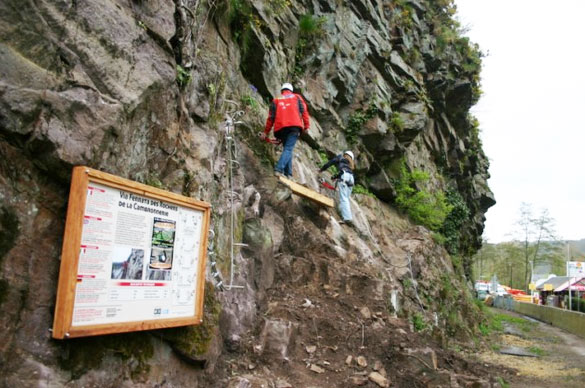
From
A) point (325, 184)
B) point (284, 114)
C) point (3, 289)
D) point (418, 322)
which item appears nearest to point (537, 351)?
point (418, 322)

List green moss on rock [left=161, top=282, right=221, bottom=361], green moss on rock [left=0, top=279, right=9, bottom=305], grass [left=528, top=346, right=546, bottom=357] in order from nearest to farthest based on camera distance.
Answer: green moss on rock [left=0, top=279, right=9, bottom=305] → green moss on rock [left=161, top=282, right=221, bottom=361] → grass [left=528, top=346, right=546, bottom=357]

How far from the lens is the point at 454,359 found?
7.29m

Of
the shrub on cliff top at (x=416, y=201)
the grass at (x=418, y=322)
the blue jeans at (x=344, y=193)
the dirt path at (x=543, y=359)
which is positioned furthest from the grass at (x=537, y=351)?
the blue jeans at (x=344, y=193)

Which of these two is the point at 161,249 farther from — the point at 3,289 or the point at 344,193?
the point at 344,193

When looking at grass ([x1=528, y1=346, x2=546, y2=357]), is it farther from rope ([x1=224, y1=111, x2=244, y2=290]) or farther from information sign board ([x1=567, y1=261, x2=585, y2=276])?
information sign board ([x1=567, y1=261, x2=585, y2=276])

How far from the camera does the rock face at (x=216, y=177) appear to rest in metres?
3.45

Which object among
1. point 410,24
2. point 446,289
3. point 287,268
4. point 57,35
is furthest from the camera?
point 410,24

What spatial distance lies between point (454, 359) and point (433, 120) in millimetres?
14543

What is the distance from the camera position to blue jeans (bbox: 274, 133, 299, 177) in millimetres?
8477

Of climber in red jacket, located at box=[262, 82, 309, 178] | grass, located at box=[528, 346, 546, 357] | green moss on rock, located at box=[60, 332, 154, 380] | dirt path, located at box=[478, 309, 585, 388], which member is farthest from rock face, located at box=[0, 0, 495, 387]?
grass, located at box=[528, 346, 546, 357]

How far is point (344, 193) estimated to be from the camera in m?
10.4

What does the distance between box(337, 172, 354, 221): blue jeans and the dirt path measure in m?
4.61

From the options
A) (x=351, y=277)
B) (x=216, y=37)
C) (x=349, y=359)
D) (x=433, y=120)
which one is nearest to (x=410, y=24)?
(x=433, y=120)

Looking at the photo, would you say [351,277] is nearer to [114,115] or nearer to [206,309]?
[206,309]
